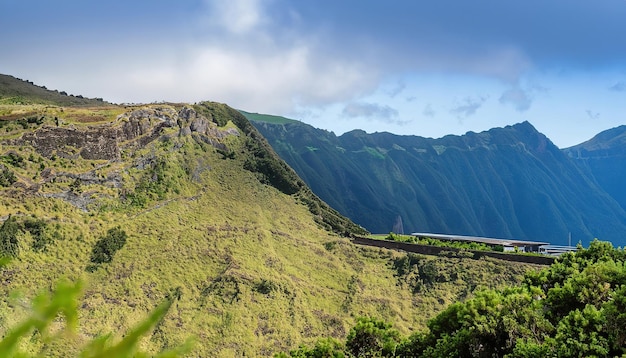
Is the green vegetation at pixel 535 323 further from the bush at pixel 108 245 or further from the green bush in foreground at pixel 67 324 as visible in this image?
the bush at pixel 108 245

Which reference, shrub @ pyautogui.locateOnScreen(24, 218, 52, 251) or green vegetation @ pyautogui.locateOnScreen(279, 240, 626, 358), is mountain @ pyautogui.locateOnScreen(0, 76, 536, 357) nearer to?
shrub @ pyautogui.locateOnScreen(24, 218, 52, 251)

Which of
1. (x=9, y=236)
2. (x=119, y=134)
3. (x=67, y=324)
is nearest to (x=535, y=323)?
(x=67, y=324)

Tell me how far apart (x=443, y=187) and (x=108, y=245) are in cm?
14578

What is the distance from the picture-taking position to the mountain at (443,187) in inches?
5920

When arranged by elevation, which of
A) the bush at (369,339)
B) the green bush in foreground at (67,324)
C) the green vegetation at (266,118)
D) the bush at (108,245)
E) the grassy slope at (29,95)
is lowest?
the bush at (108,245)

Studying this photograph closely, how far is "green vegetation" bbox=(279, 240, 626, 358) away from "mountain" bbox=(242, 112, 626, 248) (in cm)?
11656

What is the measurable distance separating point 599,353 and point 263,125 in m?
146

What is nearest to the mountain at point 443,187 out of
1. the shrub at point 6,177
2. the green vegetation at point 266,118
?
the green vegetation at point 266,118

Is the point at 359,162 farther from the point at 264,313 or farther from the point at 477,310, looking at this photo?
the point at 477,310

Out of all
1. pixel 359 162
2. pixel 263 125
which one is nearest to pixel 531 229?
pixel 359 162

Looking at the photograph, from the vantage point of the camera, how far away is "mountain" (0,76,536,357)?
38688mm

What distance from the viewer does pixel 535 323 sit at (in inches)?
758

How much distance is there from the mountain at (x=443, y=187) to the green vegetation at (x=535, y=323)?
117 m

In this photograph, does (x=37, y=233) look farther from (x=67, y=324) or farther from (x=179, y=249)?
(x=67, y=324)
